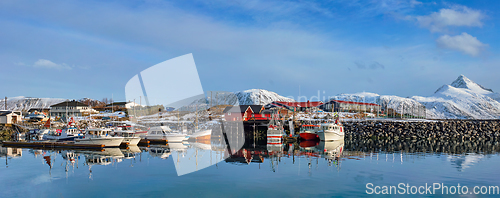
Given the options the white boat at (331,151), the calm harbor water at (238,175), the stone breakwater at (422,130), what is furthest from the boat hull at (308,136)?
the calm harbor water at (238,175)

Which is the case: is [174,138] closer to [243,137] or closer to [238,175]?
[243,137]

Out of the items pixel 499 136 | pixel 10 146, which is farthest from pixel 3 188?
pixel 499 136

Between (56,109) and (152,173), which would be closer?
(152,173)

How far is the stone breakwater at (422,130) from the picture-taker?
75.9m

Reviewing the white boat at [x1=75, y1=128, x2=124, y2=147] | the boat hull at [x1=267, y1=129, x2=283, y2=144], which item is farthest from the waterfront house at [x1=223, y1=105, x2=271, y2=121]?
the white boat at [x1=75, y1=128, x2=124, y2=147]

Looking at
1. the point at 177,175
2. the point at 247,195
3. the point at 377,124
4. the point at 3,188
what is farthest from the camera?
the point at 377,124

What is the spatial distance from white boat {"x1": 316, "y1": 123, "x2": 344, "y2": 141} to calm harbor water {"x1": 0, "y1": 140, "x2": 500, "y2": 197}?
72.3ft

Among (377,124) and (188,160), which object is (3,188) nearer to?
(188,160)

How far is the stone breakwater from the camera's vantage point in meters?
75.9

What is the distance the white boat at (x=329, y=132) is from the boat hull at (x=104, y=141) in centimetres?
3595

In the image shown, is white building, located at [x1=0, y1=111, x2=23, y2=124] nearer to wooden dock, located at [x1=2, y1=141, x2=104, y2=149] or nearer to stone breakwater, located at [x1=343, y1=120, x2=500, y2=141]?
wooden dock, located at [x1=2, y1=141, x2=104, y2=149]

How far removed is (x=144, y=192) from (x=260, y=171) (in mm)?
11552

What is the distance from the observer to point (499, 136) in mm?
78562

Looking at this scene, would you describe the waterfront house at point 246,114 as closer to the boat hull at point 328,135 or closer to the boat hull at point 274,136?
the boat hull at point 328,135
